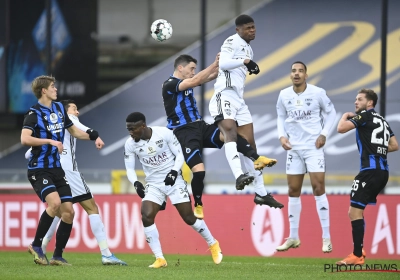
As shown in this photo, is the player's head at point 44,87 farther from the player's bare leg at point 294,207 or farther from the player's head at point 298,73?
the player's bare leg at point 294,207

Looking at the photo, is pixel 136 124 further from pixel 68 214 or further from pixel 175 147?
pixel 68 214

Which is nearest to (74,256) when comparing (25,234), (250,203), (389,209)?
(25,234)

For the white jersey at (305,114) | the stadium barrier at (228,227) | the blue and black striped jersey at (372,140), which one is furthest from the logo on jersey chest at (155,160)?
the stadium barrier at (228,227)

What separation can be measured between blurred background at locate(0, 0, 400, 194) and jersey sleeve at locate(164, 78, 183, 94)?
763 centimetres

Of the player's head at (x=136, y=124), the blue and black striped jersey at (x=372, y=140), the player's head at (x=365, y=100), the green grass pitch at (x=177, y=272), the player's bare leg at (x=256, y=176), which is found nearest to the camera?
the green grass pitch at (x=177, y=272)

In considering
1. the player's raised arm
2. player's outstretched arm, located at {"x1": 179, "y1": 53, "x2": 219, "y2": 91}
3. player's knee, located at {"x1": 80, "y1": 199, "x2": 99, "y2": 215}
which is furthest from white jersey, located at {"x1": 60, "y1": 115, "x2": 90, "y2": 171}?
player's outstretched arm, located at {"x1": 179, "y1": 53, "x2": 219, "y2": 91}

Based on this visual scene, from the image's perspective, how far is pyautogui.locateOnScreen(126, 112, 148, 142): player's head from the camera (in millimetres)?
10648

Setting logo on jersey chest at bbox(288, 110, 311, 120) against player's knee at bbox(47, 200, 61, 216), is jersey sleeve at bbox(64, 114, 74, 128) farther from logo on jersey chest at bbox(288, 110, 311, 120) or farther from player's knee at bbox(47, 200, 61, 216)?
logo on jersey chest at bbox(288, 110, 311, 120)

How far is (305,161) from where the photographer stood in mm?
12055

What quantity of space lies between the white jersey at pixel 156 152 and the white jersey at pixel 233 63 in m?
0.89

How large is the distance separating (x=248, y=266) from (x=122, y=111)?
1023 centimetres

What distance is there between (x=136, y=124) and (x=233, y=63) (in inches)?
54.8

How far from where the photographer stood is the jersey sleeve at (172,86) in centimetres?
1105

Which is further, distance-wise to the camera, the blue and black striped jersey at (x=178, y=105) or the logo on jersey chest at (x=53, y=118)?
the blue and black striped jersey at (x=178, y=105)
